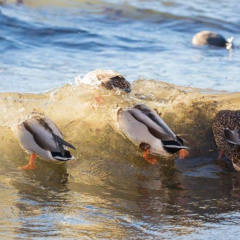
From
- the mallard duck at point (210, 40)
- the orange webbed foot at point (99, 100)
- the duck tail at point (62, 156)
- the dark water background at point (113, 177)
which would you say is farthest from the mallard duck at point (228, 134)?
the mallard duck at point (210, 40)

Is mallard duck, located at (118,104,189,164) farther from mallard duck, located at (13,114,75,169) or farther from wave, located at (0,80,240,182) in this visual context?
mallard duck, located at (13,114,75,169)

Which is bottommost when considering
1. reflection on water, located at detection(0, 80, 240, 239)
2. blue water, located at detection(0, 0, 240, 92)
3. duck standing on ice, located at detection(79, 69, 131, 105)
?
reflection on water, located at detection(0, 80, 240, 239)

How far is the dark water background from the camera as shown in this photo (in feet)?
15.3

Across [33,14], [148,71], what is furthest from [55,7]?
[148,71]

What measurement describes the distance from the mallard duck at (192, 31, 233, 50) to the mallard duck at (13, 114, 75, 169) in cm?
675

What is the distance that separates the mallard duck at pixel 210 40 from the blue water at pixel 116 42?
17 cm

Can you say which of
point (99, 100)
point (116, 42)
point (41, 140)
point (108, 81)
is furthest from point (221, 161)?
point (116, 42)

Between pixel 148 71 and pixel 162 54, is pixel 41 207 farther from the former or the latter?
pixel 162 54

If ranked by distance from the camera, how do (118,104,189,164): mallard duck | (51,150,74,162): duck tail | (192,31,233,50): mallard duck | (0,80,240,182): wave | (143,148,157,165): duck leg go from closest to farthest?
(51,150,74,162): duck tail → (118,104,189,164): mallard duck → (143,148,157,165): duck leg → (0,80,240,182): wave → (192,31,233,50): mallard duck

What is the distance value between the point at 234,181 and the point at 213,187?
29 centimetres

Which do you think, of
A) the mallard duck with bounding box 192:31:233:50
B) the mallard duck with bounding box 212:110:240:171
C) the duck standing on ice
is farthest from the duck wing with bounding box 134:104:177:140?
the mallard duck with bounding box 192:31:233:50

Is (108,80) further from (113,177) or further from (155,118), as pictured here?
(113,177)

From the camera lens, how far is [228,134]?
6133mm

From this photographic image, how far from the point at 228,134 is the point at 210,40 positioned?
6501mm
